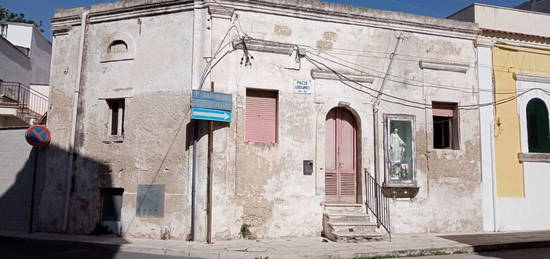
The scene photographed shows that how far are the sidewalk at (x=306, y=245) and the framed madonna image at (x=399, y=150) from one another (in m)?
1.48

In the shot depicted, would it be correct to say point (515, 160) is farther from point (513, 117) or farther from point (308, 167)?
point (308, 167)

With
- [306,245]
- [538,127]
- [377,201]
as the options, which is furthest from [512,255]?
[538,127]

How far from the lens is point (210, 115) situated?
1081 centimetres

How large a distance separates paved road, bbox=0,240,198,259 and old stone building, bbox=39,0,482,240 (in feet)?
5.21

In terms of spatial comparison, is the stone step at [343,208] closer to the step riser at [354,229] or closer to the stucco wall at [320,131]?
the stucco wall at [320,131]

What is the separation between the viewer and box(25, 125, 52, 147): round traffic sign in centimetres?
1176

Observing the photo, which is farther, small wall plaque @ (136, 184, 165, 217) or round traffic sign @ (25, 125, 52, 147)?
round traffic sign @ (25, 125, 52, 147)

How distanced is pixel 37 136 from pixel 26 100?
7.02m

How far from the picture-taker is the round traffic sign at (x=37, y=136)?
11758mm

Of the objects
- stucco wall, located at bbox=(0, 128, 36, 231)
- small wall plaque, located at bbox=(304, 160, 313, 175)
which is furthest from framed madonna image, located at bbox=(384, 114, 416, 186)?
stucco wall, located at bbox=(0, 128, 36, 231)

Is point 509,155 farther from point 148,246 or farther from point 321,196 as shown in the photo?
point 148,246

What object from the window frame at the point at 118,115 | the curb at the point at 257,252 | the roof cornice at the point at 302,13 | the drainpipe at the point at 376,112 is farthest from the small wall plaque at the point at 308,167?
the window frame at the point at 118,115

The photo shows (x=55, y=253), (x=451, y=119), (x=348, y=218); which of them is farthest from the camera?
(x=451, y=119)

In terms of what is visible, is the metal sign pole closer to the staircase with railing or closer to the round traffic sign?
the round traffic sign
